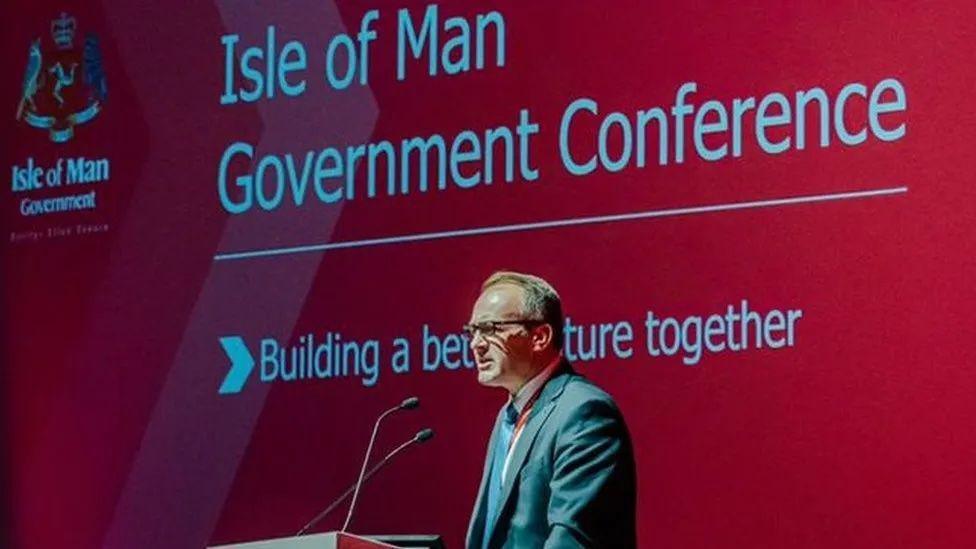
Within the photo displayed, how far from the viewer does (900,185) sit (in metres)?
5.92

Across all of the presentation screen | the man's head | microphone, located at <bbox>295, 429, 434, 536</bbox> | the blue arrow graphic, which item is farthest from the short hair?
the blue arrow graphic

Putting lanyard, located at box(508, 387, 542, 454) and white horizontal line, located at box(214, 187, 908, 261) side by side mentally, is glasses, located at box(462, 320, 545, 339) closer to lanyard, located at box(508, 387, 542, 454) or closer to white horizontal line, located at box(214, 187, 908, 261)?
lanyard, located at box(508, 387, 542, 454)

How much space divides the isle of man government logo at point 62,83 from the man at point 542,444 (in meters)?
3.02

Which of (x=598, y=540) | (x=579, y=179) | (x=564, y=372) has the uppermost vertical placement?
(x=579, y=179)

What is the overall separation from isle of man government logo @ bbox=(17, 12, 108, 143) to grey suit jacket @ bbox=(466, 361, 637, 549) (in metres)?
3.30

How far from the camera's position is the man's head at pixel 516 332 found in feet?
16.4

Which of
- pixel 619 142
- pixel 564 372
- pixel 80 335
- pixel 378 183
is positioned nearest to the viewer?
pixel 564 372

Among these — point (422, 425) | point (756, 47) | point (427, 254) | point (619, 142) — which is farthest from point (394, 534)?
point (756, 47)

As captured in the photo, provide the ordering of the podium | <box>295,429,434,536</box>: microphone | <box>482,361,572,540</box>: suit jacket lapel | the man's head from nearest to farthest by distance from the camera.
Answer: the podium, <box>482,361,572,540</box>: suit jacket lapel, the man's head, <box>295,429,434,536</box>: microphone

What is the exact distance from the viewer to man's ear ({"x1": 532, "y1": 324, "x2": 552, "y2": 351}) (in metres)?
5.00

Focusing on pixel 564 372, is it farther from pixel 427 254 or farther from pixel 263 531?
pixel 263 531

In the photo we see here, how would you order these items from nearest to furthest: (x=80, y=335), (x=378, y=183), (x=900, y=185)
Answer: (x=900, y=185) < (x=378, y=183) < (x=80, y=335)

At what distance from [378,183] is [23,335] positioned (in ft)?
5.35

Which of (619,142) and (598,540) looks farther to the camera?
(619,142)
